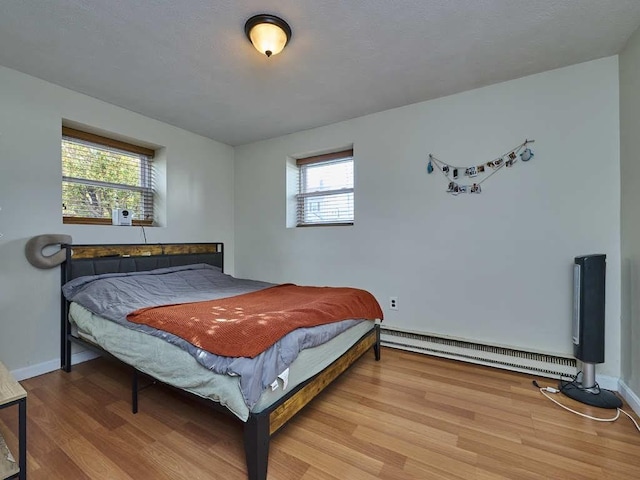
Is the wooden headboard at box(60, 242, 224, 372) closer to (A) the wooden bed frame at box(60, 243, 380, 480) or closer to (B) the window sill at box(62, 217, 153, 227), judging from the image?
(A) the wooden bed frame at box(60, 243, 380, 480)

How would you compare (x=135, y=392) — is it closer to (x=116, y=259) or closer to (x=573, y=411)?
(x=116, y=259)

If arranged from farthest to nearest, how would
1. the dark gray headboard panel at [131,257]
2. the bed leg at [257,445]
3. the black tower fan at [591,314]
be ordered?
the dark gray headboard panel at [131,257]
the black tower fan at [591,314]
the bed leg at [257,445]

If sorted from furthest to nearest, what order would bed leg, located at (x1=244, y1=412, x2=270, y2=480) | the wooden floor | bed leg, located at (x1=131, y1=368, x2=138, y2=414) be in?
bed leg, located at (x1=131, y1=368, x2=138, y2=414), the wooden floor, bed leg, located at (x1=244, y1=412, x2=270, y2=480)

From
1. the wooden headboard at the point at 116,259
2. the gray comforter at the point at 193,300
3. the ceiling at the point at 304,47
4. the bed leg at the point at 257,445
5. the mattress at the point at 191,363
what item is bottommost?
the bed leg at the point at 257,445

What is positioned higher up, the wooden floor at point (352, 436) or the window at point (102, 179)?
the window at point (102, 179)

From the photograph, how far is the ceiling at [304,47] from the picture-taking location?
1.71 metres

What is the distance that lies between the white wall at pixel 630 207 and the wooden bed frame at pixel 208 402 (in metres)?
1.73

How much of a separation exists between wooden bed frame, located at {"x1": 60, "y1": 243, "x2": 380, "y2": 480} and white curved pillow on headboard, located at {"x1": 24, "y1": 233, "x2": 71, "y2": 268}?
0.19 feet

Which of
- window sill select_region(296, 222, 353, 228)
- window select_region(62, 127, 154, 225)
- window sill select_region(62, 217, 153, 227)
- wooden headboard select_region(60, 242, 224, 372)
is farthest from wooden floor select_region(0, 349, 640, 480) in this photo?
window sill select_region(296, 222, 353, 228)

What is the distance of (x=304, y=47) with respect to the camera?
6.67 feet

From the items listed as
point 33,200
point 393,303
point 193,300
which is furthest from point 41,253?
point 393,303

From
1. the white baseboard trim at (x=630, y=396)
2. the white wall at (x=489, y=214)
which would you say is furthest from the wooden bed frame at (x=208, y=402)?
the white baseboard trim at (x=630, y=396)

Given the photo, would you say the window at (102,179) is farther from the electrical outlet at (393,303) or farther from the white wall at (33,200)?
the electrical outlet at (393,303)

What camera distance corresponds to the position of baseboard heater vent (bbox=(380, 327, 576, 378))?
2289mm
